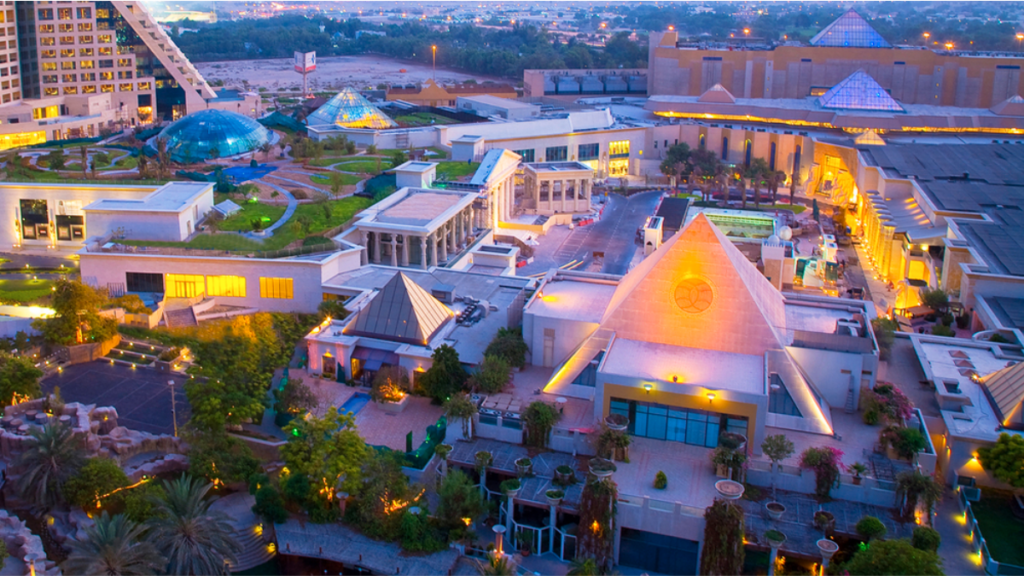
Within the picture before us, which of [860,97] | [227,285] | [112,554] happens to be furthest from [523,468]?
[860,97]

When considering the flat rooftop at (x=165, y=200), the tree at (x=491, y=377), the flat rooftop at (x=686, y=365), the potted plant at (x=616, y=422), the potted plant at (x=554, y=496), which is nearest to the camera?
the potted plant at (x=554, y=496)

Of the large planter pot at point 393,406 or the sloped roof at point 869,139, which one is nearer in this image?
the large planter pot at point 393,406

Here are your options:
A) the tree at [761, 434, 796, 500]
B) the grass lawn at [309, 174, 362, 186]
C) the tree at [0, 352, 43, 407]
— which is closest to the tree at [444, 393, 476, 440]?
the tree at [761, 434, 796, 500]

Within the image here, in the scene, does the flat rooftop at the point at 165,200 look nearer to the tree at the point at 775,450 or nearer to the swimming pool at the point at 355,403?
the swimming pool at the point at 355,403

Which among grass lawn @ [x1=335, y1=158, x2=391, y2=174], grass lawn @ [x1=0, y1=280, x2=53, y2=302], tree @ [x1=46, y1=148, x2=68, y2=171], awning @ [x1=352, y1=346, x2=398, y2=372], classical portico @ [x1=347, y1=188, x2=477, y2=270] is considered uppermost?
tree @ [x1=46, y1=148, x2=68, y2=171]

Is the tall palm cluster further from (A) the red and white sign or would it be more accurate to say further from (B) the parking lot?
(A) the red and white sign

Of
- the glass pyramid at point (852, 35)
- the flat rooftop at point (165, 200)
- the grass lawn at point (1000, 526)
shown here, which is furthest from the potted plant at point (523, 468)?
the glass pyramid at point (852, 35)

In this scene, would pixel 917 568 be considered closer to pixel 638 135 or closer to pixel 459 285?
pixel 459 285
